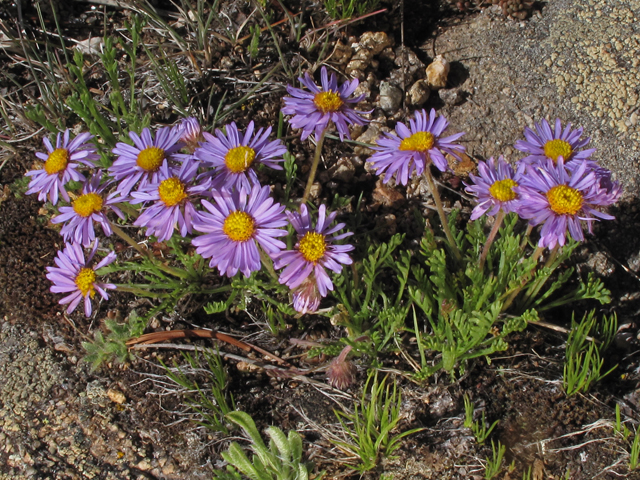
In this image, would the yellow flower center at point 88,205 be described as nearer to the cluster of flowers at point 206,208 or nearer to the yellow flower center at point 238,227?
the cluster of flowers at point 206,208

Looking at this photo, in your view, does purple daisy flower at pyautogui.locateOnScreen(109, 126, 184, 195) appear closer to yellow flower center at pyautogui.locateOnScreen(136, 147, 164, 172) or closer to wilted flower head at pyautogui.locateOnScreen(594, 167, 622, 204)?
yellow flower center at pyautogui.locateOnScreen(136, 147, 164, 172)

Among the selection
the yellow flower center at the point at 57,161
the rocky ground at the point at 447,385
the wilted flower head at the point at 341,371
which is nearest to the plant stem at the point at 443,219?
the rocky ground at the point at 447,385

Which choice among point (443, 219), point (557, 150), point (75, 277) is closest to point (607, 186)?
point (557, 150)

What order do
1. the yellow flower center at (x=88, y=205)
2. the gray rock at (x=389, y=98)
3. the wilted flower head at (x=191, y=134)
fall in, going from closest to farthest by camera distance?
the yellow flower center at (x=88, y=205), the wilted flower head at (x=191, y=134), the gray rock at (x=389, y=98)

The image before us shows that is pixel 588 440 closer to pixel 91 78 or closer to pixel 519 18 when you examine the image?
pixel 519 18

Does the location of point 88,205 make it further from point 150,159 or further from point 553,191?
point 553,191

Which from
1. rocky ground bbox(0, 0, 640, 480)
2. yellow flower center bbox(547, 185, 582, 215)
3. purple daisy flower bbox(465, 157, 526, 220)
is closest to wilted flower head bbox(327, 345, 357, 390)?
rocky ground bbox(0, 0, 640, 480)
